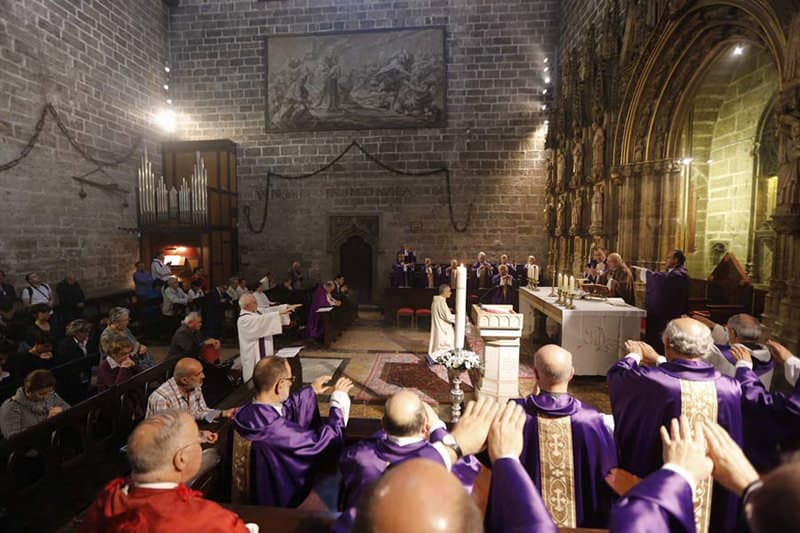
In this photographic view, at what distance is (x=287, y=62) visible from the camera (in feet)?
44.2

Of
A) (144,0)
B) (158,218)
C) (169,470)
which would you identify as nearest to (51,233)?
(158,218)

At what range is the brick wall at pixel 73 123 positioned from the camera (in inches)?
331

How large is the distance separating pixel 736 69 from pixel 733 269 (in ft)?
15.2

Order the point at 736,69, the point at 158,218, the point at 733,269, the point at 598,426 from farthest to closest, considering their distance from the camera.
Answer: the point at 158,218 < the point at 736,69 < the point at 733,269 < the point at 598,426

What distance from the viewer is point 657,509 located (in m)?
1.14

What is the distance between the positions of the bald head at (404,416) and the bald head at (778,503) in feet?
3.69

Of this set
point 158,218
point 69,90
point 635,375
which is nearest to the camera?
point 635,375

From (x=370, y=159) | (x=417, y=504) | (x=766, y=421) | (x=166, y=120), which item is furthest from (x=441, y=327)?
(x=166, y=120)

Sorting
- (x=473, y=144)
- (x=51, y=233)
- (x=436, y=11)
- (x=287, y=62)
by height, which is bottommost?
(x=51, y=233)

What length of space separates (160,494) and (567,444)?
75.6 inches

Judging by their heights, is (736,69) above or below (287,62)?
below

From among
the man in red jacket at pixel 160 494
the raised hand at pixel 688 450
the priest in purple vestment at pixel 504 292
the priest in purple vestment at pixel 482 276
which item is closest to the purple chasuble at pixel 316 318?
the priest in purple vestment at pixel 504 292

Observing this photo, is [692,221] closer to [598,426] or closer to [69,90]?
[598,426]

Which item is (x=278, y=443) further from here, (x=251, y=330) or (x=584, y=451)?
(x=251, y=330)
